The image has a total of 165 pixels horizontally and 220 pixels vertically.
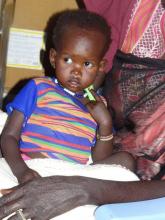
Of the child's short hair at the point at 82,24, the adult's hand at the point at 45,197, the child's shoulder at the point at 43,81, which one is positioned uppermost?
the child's short hair at the point at 82,24

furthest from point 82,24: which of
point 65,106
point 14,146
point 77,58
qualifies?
point 14,146

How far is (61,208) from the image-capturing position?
3.92 feet

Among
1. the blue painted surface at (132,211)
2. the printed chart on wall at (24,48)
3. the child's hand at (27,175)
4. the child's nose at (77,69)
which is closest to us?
the blue painted surface at (132,211)

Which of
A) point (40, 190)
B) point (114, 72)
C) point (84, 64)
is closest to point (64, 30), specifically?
point (84, 64)

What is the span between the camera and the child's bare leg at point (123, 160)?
4.83 feet

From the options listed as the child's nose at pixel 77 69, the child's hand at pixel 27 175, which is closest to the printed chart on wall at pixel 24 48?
the child's nose at pixel 77 69

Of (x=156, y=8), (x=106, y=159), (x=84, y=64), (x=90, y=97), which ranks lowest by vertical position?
(x=106, y=159)

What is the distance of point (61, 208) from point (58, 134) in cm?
31

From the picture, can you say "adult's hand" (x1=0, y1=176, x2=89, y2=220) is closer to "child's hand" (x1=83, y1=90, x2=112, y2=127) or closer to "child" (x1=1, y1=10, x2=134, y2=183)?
"child" (x1=1, y1=10, x2=134, y2=183)

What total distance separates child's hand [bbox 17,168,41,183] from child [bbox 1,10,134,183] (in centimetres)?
9

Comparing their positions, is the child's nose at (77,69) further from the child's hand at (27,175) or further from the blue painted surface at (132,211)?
the blue painted surface at (132,211)

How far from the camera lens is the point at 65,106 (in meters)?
1.50

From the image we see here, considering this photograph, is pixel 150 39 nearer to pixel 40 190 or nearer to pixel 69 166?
pixel 69 166

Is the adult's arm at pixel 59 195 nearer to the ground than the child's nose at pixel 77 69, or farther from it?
nearer to the ground
